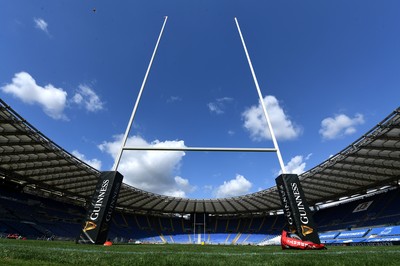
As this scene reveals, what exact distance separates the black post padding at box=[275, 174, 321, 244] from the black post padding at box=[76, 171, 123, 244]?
9.71 meters

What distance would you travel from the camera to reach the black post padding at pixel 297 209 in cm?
1206

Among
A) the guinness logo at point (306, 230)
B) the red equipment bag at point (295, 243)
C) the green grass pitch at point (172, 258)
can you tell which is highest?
the guinness logo at point (306, 230)

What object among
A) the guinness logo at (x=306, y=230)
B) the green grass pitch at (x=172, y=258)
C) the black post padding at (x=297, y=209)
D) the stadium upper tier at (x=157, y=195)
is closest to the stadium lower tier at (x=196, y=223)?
the stadium upper tier at (x=157, y=195)

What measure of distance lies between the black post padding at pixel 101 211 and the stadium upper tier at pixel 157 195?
10794mm

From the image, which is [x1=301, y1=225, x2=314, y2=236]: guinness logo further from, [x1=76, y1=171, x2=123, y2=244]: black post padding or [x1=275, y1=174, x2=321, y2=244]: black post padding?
[x1=76, y1=171, x2=123, y2=244]: black post padding

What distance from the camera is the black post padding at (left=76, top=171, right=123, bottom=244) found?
42.9ft

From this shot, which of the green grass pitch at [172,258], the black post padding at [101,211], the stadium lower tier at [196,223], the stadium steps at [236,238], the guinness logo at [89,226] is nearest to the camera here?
the green grass pitch at [172,258]

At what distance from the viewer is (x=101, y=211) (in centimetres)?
1347

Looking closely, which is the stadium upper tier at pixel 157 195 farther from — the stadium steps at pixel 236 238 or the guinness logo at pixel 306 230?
the guinness logo at pixel 306 230

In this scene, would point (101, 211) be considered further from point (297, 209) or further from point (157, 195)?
point (157, 195)

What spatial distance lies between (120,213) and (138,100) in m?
47.3

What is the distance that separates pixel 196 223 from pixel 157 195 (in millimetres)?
18504

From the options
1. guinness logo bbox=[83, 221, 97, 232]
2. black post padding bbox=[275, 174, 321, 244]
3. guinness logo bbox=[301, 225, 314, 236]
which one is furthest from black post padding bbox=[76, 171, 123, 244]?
guinness logo bbox=[301, 225, 314, 236]

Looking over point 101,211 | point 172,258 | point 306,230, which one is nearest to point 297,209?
point 306,230
